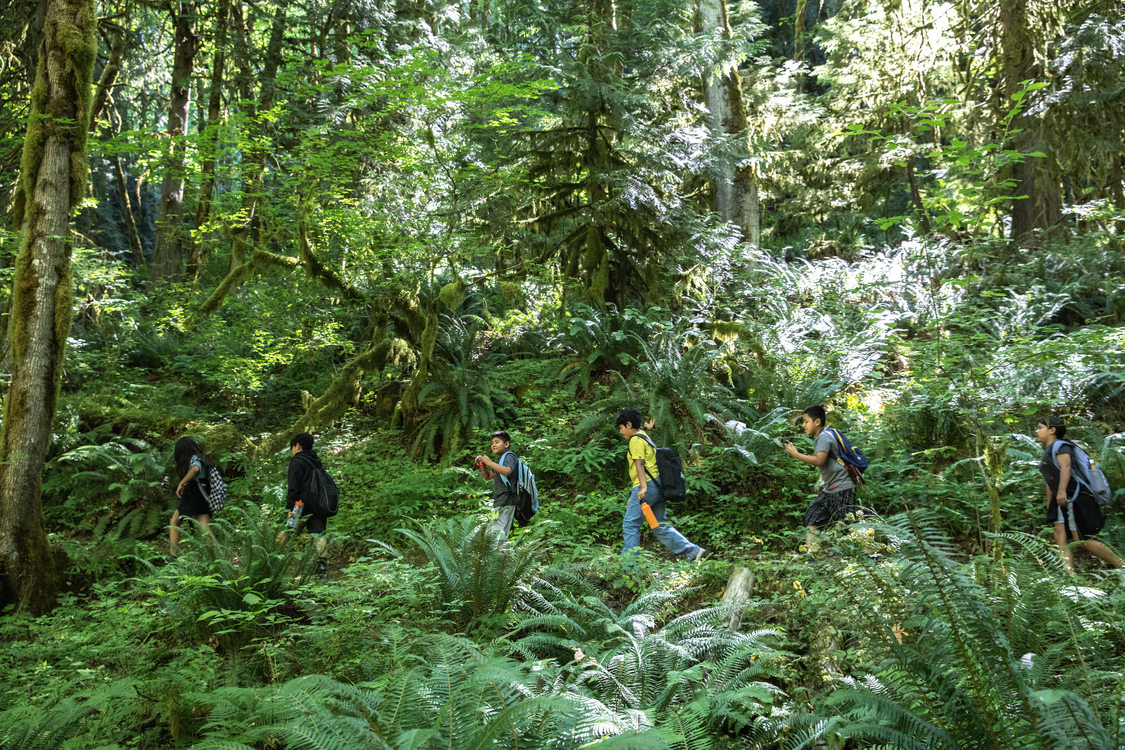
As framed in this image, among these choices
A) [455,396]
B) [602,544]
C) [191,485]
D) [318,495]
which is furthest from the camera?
[455,396]

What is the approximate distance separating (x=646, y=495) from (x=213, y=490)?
481 centimetres

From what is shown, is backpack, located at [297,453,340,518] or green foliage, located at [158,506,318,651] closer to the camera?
green foliage, located at [158,506,318,651]

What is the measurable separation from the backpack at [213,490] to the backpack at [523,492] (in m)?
3.34

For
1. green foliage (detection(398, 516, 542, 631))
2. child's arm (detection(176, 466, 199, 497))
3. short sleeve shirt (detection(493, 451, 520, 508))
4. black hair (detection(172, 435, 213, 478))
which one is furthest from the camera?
black hair (detection(172, 435, 213, 478))

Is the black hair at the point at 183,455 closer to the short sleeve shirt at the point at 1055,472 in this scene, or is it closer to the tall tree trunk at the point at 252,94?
the tall tree trunk at the point at 252,94

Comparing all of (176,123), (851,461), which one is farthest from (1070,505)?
(176,123)

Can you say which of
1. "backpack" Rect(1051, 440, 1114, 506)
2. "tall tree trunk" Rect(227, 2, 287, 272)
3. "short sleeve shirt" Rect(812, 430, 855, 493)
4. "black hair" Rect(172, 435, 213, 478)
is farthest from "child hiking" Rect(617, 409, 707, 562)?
"tall tree trunk" Rect(227, 2, 287, 272)

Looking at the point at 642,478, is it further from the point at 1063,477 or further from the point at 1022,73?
the point at 1022,73

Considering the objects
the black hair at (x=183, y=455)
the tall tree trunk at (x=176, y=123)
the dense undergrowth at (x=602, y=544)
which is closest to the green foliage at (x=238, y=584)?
the dense undergrowth at (x=602, y=544)

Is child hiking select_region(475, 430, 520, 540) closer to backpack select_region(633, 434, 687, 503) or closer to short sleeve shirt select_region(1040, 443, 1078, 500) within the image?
backpack select_region(633, 434, 687, 503)

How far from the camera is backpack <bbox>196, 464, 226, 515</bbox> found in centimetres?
706

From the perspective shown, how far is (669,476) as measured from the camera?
581 centimetres

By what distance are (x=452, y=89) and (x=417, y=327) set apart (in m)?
3.43

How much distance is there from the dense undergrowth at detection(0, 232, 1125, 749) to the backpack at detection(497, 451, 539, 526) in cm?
27
